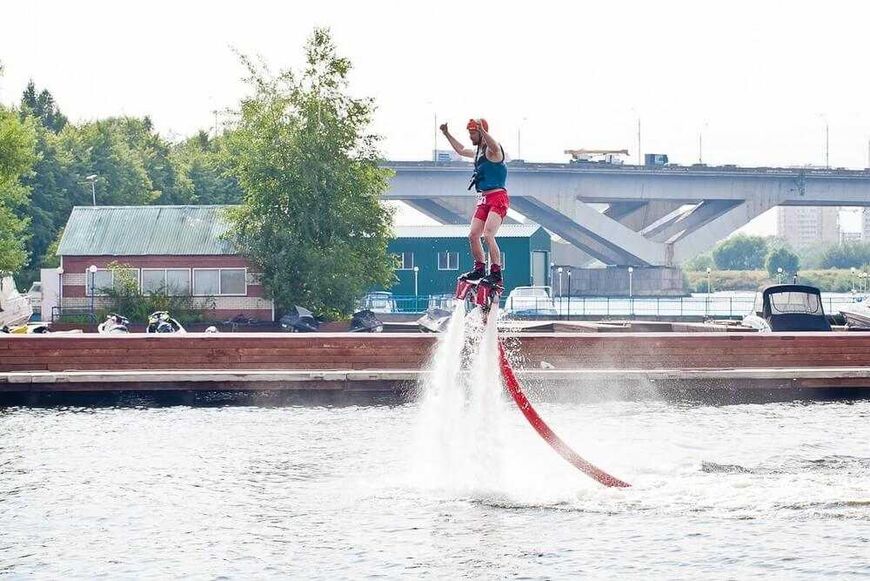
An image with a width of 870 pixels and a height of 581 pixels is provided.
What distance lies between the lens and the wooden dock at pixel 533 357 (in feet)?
108

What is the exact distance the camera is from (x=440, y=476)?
72.7ft

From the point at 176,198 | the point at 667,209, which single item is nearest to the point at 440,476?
the point at 176,198

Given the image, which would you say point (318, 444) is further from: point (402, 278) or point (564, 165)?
point (564, 165)

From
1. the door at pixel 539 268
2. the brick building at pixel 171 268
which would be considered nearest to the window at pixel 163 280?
the brick building at pixel 171 268

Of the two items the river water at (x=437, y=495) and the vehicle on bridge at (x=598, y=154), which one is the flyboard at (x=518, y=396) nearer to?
the river water at (x=437, y=495)

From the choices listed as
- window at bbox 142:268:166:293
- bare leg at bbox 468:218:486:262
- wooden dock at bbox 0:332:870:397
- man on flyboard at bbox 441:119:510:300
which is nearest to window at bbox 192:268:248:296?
window at bbox 142:268:166:293

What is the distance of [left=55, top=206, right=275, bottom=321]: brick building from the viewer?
209ft

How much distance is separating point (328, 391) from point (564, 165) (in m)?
96.7

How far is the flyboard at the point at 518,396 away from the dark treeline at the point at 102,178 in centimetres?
6209

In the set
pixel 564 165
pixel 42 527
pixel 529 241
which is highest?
pixel 564 165

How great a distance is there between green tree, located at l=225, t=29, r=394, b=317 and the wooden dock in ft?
88.2

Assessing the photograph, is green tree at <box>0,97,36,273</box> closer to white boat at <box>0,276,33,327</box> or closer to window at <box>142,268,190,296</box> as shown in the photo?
white boat at <box>0,276,33,327</box>

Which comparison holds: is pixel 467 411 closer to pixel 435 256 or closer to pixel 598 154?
pixel 435 256

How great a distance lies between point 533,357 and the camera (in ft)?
110
